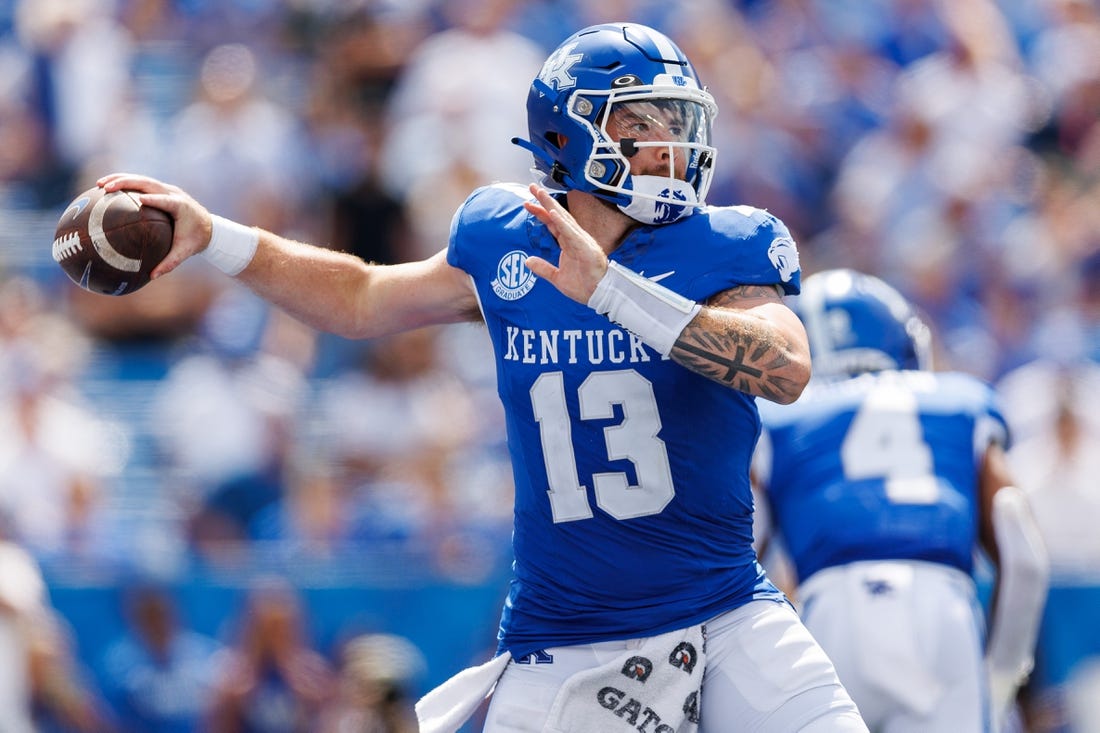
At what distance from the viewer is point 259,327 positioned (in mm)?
9078

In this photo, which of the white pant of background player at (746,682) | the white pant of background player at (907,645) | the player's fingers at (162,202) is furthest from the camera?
the white pant of background player at (907,645)

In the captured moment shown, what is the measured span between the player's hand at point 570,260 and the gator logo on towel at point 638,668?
78 cm

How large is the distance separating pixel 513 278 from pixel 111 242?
89 cm

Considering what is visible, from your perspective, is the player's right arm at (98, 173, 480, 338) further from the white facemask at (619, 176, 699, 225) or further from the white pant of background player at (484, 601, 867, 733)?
the white pant of background player at (484, 601, 867, 733)

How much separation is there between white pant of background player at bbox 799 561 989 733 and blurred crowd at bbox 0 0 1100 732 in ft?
9.62

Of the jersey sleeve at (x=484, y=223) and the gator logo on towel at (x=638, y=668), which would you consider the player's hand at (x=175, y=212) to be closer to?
the jersey sleeve at (x=484, y=223)

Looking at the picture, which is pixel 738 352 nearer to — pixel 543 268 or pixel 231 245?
pixel 543 268

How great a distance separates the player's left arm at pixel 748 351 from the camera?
3307 millimetres

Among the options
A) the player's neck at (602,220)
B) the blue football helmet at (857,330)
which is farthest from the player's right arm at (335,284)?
the blue football helmet at (857,330)

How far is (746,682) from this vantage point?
11.7ft

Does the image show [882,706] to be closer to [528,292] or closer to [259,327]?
[528,292]

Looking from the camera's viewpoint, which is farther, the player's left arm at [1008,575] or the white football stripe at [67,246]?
the player's left arm at [1008,575]

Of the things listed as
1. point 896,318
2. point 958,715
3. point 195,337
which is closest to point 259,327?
point 195,337

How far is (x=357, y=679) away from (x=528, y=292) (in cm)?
358
